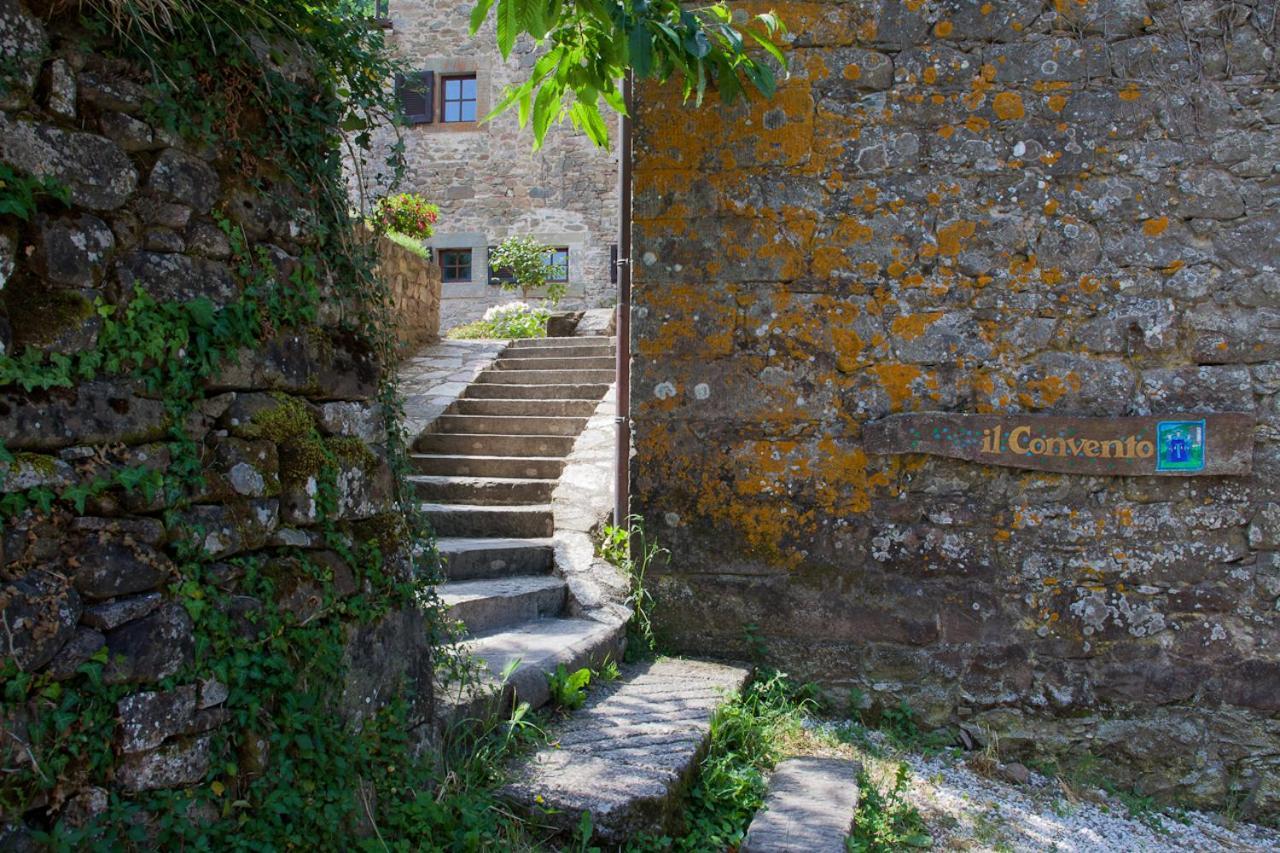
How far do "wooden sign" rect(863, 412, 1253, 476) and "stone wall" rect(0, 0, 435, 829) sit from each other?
2334mm

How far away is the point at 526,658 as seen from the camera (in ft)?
10.8

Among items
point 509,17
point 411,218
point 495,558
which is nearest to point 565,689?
point 495,558

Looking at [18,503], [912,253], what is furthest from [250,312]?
[912,253]

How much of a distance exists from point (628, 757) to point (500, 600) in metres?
1.12

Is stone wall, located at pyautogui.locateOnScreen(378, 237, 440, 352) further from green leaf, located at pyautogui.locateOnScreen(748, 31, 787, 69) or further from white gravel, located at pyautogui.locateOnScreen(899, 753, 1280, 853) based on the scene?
white gravel, located at pyautogui.locateOnScreen(899, 753, 1280, 853)

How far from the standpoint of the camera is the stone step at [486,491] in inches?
203

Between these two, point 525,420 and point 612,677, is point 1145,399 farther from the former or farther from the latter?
point 525,420

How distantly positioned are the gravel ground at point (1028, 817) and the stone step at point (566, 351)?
4347 mm

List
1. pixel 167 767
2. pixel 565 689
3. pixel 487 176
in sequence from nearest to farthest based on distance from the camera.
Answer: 1. pixel 167 767
2. pixel 565 689
3. pixel 487 176

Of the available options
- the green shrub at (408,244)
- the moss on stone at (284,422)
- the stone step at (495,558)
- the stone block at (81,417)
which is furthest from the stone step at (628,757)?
the green shrub at (408,244)

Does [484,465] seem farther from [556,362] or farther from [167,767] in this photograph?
[167,767]

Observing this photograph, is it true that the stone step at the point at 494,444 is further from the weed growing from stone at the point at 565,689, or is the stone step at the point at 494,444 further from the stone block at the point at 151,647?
the stone block at the point at 151,647

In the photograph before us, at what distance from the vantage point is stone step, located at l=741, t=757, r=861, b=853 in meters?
2.56

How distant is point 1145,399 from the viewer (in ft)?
11.8
